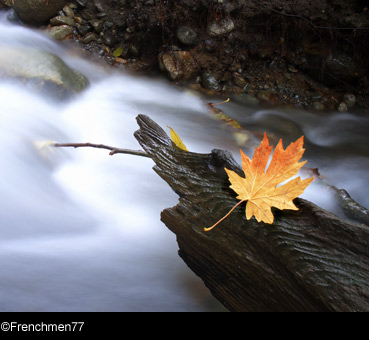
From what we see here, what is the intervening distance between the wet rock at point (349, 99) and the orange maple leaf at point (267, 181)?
12.7ft

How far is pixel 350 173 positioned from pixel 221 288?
9.15 ft

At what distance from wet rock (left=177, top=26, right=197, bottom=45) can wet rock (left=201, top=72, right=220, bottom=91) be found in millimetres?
487

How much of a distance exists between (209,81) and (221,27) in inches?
28.4

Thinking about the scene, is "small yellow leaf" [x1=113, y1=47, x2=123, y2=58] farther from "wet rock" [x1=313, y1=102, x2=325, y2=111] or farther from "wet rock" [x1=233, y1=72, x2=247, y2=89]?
"wet rock" [x1=313, y1=102, x2=325, y2=111]

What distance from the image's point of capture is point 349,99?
455cm

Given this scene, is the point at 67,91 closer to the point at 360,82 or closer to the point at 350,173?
the point at 350,173

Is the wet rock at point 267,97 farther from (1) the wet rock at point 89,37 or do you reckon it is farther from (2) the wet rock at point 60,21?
(2) the wet rock at point 60,21

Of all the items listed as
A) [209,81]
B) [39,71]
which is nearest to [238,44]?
[209,81]

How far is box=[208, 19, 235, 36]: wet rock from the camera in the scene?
4.42 meters

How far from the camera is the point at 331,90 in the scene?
4.65 metres

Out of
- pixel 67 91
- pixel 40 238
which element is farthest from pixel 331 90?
pixel 40 238

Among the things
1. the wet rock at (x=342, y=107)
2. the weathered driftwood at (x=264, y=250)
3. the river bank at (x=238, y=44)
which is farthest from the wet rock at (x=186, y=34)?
the weathered driftwood at (x=264, y=250)

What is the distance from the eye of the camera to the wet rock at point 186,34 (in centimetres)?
446

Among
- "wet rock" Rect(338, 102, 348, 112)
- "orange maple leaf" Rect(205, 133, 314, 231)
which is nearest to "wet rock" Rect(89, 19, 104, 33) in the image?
"wet rock" Rect(338, 102, 348, 112)
